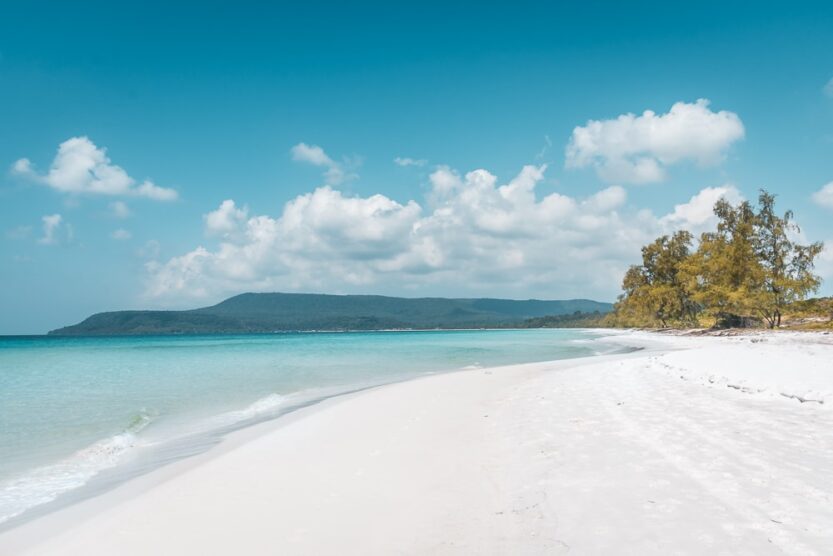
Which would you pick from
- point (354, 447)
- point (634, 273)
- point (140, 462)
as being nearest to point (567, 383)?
point (354, 447)

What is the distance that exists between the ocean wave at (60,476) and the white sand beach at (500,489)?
985mm

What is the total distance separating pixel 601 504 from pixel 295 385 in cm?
1735

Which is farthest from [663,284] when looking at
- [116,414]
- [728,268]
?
[116,414]

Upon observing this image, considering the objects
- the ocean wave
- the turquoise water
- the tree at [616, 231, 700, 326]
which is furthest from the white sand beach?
the tree at [616, 231, 700, 326]

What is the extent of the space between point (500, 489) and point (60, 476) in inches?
284

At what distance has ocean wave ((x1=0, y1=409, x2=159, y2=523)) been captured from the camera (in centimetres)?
657

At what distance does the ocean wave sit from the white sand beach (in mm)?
985

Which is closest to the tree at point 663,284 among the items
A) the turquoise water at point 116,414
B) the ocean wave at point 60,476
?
the turquoise water at point 116,414

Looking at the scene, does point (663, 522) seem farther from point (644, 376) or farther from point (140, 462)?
point (644, 376)

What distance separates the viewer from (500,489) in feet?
18.9

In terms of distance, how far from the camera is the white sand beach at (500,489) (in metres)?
4.32

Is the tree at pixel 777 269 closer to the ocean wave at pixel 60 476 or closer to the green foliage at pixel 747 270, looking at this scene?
the green foliage at pixel 747 270

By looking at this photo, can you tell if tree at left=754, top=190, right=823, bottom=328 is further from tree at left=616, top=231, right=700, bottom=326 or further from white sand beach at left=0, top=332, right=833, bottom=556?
white sand beach at left=0, top=332, right=833, bottom=556

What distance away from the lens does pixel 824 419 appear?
8.30 metres
